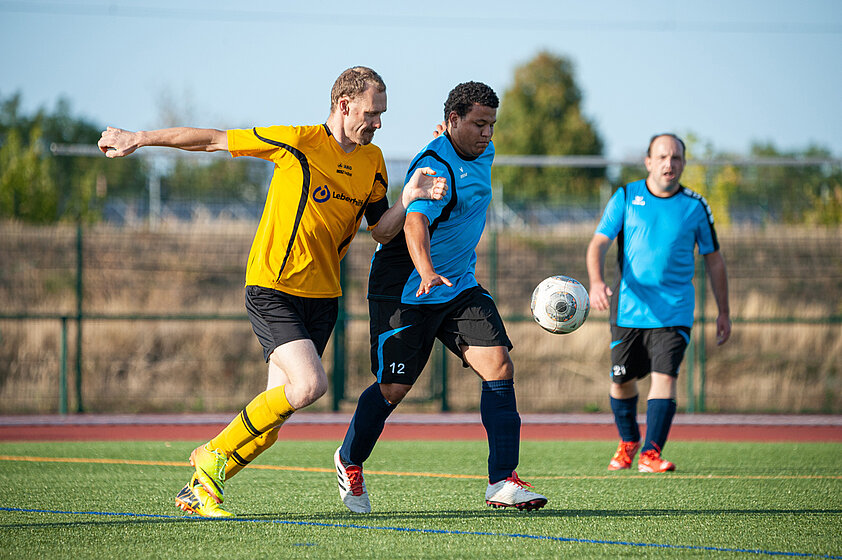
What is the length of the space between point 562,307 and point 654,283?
5.62ft

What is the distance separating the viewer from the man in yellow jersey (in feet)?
Answer: 15.3

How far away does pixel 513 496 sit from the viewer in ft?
15.8

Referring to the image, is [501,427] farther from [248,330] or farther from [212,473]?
[248,330]

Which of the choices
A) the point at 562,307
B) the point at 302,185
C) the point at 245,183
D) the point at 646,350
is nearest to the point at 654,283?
the point at 646,350

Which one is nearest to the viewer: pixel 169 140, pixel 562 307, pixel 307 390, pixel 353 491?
pixel 307 390

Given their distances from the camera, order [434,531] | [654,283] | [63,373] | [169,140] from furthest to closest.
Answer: [63,373], [654,283], [169,140], [434,531]

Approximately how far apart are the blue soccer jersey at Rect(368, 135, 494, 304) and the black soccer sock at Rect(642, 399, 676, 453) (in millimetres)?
2304

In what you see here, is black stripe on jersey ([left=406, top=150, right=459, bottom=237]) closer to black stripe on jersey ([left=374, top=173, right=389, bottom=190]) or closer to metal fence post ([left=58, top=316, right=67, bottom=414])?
black stripe on jersey ([left=374, top=173, right=389, bottom=190])

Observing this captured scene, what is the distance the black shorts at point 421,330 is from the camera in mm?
5062

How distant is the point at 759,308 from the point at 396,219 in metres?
13.6

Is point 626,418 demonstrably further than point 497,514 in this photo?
Yes

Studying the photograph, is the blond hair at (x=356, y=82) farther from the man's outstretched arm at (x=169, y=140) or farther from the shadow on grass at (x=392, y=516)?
the shadow on grass at (x=392, y=516)

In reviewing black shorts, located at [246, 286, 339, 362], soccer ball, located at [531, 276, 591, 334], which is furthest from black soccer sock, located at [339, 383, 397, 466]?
soccer ball, located at [531, 276, 591, 334]

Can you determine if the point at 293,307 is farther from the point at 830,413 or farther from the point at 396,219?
the point at 830,413
